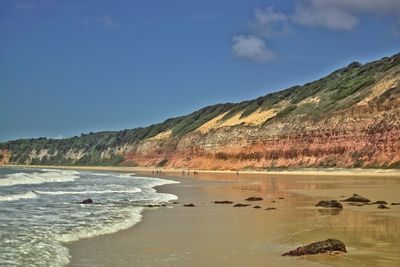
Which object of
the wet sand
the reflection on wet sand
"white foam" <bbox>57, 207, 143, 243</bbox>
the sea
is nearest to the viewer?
the reflection on wet sand

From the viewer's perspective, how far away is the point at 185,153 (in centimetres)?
10662

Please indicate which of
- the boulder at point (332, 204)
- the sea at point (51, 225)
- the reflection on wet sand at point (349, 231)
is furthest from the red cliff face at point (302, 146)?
the sea at point (51, 225)

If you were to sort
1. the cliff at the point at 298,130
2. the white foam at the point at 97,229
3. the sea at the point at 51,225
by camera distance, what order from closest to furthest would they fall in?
the sea at the point at 51,225 < the white foam at the point at 97,229 < the cliff at the point at 298,130

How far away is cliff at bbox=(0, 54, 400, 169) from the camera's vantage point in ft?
186

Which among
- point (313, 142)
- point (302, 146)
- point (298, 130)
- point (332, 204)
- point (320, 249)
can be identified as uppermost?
point (298, 130)

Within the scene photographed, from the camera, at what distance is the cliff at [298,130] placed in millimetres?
56594

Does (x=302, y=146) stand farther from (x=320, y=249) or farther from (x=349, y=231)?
(x=320, y=249)

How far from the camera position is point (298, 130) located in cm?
7169

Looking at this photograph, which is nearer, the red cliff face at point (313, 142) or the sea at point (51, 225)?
the sea at point (51, 225)

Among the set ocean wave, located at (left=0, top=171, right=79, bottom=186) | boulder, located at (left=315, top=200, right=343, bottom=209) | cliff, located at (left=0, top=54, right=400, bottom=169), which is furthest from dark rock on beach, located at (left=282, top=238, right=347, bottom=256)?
A: cliff, located at (left=0, top=54, right=400, bottom=169)

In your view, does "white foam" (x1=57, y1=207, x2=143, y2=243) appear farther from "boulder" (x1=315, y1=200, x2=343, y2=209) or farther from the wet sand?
"boulder" (x1=315, y1=200, x2=343, y2=209)

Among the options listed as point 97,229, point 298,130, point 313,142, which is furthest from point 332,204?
point 298,130

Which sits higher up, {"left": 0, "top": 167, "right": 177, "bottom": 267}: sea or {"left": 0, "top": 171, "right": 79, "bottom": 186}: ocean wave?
{"left": 0, "top": 171, "right": 79, "bottom": 186}: ocean wave

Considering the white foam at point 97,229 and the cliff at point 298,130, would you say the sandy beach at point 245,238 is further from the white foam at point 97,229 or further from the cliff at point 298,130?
the cliff at point 298,130
